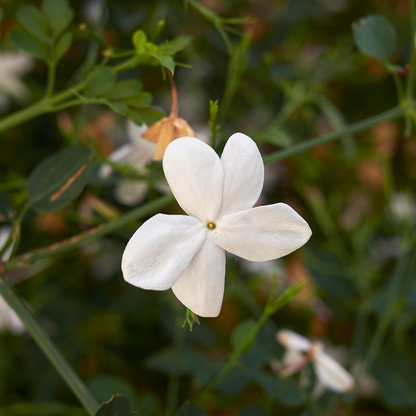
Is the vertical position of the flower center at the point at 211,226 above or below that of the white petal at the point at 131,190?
above

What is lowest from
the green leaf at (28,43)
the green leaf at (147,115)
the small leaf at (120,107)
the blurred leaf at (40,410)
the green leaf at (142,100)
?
the blurred leaf at (40,410)

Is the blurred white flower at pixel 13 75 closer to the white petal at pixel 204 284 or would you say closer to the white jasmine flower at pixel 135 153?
the white jasmine flower at pixel 135 153

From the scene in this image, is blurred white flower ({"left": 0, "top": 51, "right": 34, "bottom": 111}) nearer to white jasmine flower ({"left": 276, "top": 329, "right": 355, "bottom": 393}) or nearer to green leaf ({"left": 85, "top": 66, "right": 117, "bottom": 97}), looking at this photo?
green leaf ({"left": 85, "top": 66, "right": 117, "bottom": 97})

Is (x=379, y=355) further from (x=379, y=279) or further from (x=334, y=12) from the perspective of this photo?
(x=334, y=12)

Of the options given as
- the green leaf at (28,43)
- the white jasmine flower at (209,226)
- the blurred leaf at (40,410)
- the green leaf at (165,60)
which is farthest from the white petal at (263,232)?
the blurred leaf at (40,410)

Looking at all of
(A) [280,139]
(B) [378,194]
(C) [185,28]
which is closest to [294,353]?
(A) [280,139]
